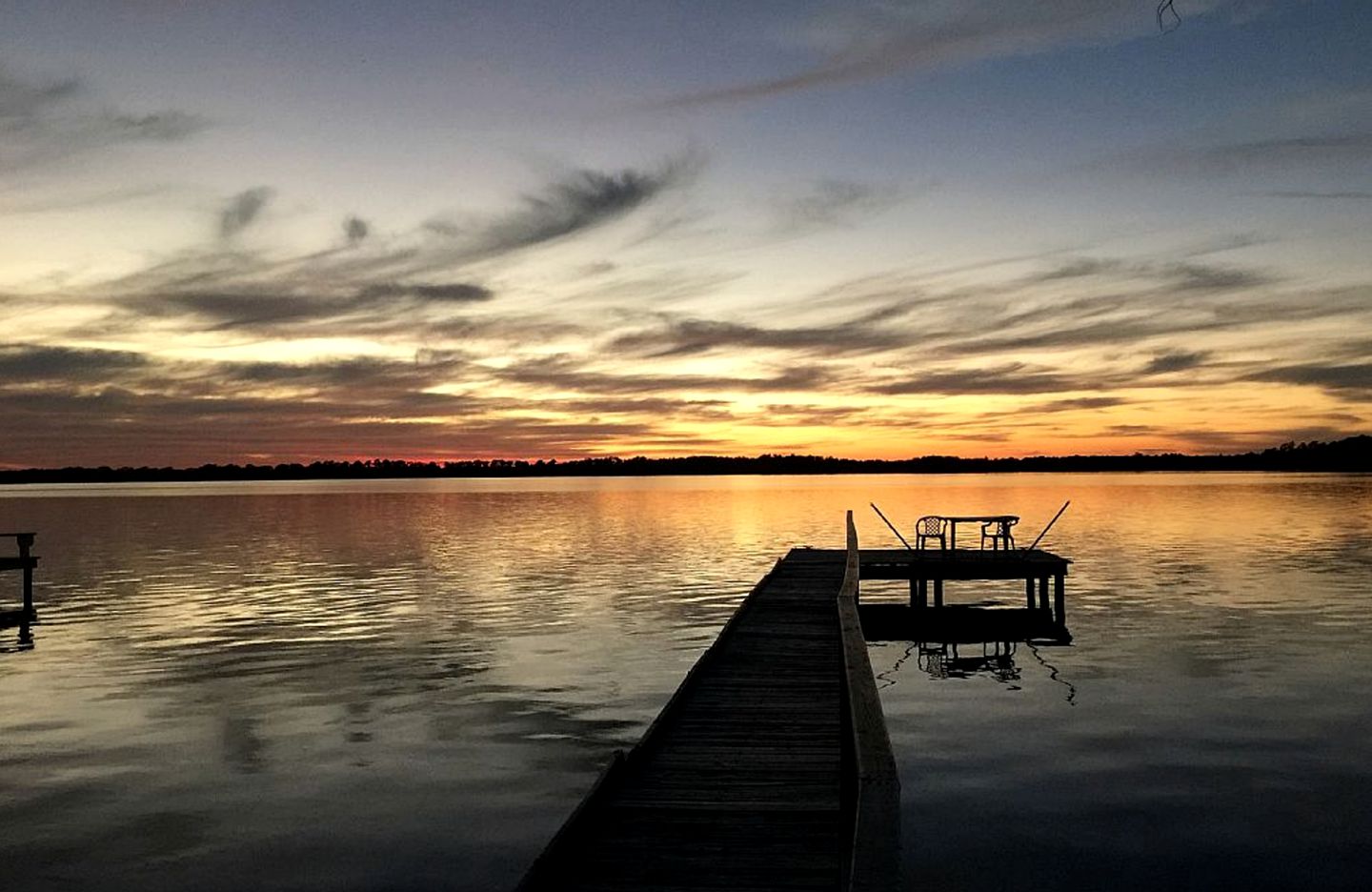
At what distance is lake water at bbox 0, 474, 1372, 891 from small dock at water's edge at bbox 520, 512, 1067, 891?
2.12 m

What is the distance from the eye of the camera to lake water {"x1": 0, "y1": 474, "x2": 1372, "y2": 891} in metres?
13.8

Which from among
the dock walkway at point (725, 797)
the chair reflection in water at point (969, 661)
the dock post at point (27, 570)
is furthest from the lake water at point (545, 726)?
the dock walkway at point (725, 797)

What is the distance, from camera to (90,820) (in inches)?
591

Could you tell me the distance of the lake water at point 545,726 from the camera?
1382 cm

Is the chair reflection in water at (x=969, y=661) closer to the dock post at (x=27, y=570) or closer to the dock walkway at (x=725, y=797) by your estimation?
the dock walkway at (x=725, y=797)

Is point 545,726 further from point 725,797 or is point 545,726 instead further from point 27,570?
point 27,570

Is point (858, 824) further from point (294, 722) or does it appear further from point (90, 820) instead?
point (294, 722)

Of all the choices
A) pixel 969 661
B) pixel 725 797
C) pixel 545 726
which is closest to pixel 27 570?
pixel 545 726

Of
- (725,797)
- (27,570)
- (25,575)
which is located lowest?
(725,797)

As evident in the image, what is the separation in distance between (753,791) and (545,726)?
9213 mm

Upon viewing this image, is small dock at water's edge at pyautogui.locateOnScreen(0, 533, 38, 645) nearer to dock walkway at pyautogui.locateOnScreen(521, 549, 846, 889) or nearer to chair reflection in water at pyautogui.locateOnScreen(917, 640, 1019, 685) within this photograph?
dock walkway at pyautogui.locateOnScreen(521, 549, 846, 889)

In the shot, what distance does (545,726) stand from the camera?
20.4 meters

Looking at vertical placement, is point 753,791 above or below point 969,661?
above

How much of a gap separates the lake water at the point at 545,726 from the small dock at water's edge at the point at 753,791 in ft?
6.95
